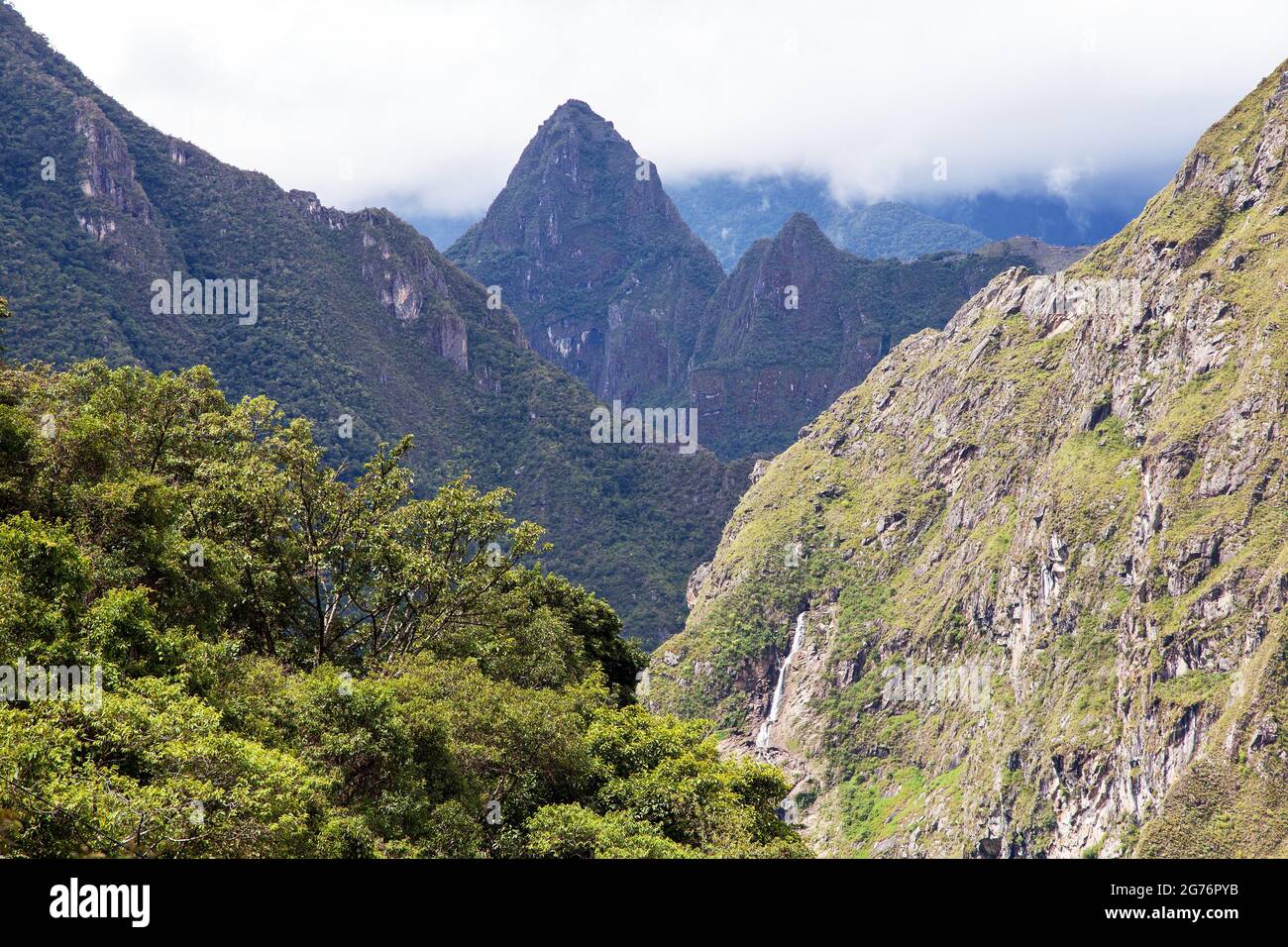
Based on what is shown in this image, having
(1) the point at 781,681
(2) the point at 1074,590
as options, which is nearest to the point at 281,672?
(2) the point at 1074,590

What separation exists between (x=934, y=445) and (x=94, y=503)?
176 m

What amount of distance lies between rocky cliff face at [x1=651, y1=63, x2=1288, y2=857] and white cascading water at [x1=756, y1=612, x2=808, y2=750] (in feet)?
4.47

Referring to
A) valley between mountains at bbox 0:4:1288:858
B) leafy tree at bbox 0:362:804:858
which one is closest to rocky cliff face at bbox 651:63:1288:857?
valley between mountains at bbox 0:4:1288:858

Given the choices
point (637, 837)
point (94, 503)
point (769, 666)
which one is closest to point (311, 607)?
point (94, 503)

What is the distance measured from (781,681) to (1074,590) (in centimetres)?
6415

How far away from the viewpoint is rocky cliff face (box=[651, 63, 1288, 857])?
11531cm

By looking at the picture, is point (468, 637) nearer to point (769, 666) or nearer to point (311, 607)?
point (311, 607)

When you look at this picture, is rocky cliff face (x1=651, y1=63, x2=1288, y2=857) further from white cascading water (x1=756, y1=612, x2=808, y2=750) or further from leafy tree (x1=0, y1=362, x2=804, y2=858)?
leafy tree (x1=0, y1=362, x2=804, y2=858)

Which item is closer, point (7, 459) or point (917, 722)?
point (7, 459)

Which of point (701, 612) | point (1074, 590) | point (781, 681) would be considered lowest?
point (781, 681)

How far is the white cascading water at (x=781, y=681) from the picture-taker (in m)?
183

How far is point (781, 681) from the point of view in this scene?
18962 centimetres

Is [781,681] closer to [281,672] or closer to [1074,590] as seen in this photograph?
[1074,590]
